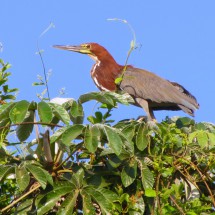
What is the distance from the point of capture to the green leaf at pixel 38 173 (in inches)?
123

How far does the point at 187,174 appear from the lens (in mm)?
3582

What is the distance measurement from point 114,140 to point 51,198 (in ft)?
1.29

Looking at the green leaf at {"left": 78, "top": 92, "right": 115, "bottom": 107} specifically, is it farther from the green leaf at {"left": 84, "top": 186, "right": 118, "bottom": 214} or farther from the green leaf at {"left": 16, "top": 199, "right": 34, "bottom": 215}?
the green leaf at {"left": 16, "top": 199, "right": 34, "bottom": 215}

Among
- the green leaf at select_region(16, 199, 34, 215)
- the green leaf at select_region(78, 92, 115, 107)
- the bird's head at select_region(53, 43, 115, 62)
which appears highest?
the green leaf at select_region(78, 92, 115, 107)

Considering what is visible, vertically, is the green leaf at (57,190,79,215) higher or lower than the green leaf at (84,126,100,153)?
lower

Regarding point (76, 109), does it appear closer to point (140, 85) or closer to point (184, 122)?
point (184, 122)

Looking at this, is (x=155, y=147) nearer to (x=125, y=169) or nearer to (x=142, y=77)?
(x=125, y=169)

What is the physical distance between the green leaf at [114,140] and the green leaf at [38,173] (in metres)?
0.33

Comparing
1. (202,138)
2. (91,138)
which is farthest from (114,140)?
(202,138)

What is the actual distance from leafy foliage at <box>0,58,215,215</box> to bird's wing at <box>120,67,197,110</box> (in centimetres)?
212

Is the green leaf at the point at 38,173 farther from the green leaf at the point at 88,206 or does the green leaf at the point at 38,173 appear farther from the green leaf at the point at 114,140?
the green leaf at the point at 114,140

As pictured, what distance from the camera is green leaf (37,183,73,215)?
3.21 meters

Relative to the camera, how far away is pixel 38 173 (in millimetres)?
3174

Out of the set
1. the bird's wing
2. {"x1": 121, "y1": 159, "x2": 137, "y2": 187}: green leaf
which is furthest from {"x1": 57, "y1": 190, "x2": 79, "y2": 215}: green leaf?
the bird's wing
